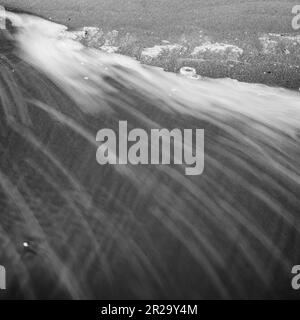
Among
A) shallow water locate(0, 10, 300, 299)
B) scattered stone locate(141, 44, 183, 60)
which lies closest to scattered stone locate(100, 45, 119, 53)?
shallow water locate(0, 10, 300, 299)

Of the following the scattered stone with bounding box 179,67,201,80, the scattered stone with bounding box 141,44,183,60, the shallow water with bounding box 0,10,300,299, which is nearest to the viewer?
the shallow water with bounding box 0,10,300,299

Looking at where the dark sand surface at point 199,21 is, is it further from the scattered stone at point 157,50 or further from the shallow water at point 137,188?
the shallow water at point 137,188

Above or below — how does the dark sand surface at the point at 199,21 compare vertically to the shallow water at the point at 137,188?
above

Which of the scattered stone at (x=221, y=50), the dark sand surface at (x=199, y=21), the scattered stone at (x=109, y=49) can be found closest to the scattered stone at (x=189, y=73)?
the dark sand surface at (x=199, y=21)

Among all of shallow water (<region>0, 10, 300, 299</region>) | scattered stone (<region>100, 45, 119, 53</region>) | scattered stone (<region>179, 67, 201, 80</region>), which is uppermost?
scattered stone (<region>100, 45, 119, 53</region>)

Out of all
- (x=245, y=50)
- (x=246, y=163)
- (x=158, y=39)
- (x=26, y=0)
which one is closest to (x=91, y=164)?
(x=246, y=163)

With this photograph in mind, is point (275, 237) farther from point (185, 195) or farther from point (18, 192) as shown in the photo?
point (18, 192)

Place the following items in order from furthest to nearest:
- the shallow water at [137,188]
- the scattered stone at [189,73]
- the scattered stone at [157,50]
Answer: the scattered stone at [157,50] → the scattered stone at [189,73] → the shallow water at [137,188]

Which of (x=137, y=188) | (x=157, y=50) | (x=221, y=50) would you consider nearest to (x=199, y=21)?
(x=221, y=50)

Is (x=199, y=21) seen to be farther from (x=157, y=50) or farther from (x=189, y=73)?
(x=189, y=73)

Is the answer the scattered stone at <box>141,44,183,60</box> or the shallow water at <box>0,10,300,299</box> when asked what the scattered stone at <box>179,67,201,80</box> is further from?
→ the scattered stone at <box>141,44,183,60</box>

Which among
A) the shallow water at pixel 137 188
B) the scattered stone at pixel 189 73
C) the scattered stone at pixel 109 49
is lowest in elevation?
the shallow water at pixel 137 188
